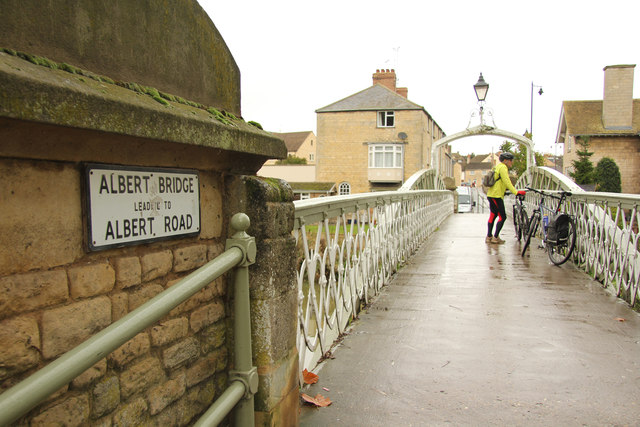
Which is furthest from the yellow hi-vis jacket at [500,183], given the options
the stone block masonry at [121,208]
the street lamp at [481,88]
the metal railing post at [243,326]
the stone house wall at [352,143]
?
the stone house wall at [352,143]

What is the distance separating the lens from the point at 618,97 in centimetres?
3422

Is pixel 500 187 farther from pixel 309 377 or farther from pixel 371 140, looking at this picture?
pixel 371 140

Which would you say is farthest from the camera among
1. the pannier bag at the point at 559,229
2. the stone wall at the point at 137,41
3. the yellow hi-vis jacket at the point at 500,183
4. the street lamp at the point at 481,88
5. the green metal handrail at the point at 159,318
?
the street lamp at the point at 481,88

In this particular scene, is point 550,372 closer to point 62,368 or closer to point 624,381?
point 624,381

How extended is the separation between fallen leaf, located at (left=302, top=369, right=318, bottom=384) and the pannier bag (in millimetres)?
5320

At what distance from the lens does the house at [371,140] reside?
40281 mm

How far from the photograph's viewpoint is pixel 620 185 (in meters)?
31.8

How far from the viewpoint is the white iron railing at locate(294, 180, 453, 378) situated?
3.50 meters

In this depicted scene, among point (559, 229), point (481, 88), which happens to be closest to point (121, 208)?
point (559, 229)

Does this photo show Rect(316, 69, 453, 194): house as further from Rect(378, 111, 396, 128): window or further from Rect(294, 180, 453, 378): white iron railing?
Rect(294, 180, 453, 378): white iron railing

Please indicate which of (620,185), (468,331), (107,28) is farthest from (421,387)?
(620,185)

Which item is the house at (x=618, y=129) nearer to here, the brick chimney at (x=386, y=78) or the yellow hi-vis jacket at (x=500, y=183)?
the brick chimney at (x=386, y=78)

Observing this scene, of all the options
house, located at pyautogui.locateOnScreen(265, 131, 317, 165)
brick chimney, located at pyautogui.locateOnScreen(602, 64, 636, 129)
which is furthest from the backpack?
house, located at pyautogui.locateOnScreen(265, 131, 317, 165)

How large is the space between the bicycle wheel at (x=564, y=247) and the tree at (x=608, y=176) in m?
26.9
